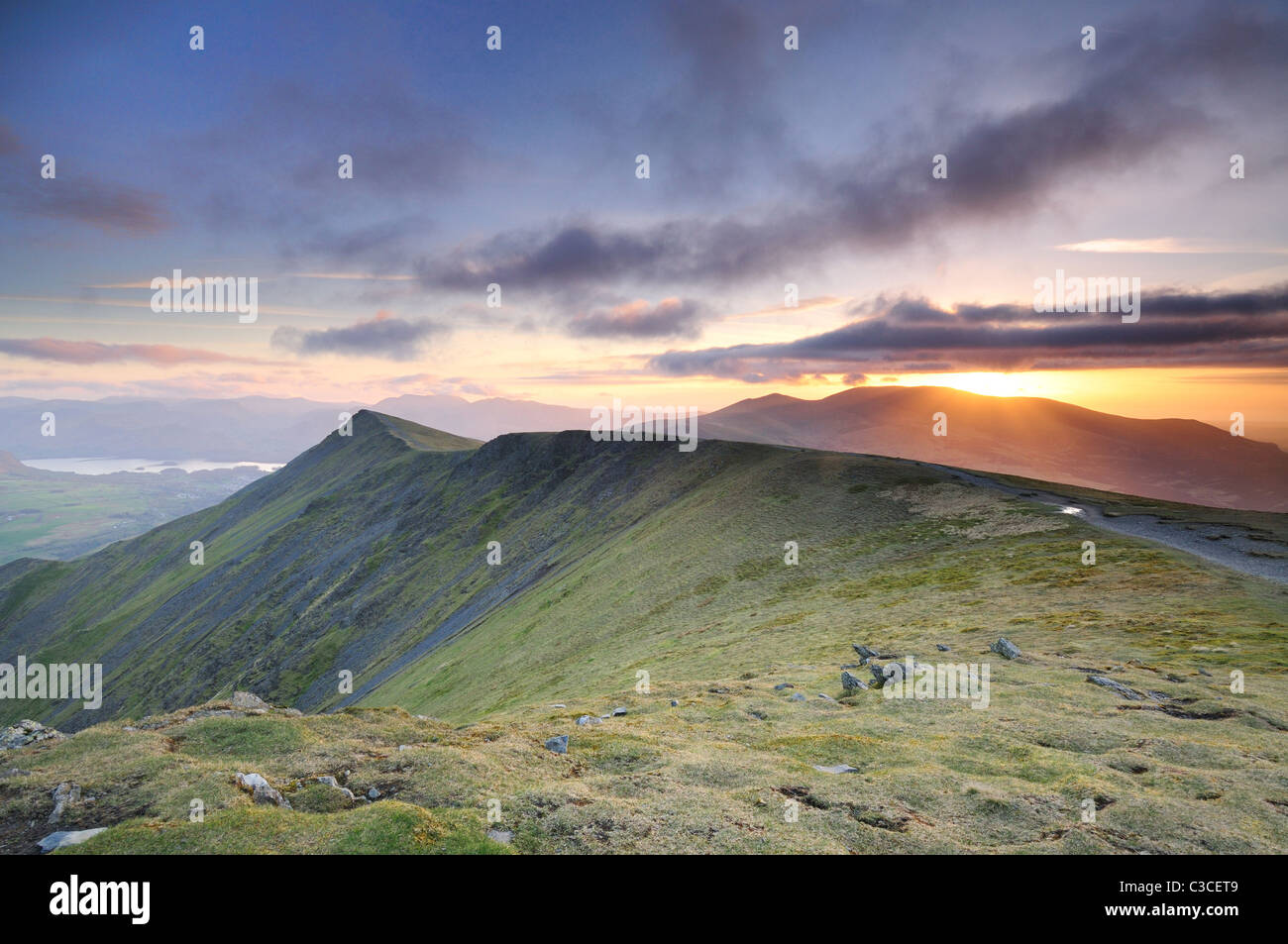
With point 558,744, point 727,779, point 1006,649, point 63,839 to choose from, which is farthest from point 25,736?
point 1006,649

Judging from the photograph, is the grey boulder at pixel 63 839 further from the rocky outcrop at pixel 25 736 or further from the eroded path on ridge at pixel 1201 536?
the eroded path on ridge at pixel 1201 536

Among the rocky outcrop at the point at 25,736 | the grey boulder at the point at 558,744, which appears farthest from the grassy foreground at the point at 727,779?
the rocky outcrop at the point at 25,736

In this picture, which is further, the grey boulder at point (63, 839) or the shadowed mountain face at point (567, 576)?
the shadowed mountain face at point (567, 576)

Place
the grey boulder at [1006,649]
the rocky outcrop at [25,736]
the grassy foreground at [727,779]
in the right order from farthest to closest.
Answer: the grey boulder at [1006,649] < the rocky outcrop at [25,736] < the grassy foreground at [727,779]

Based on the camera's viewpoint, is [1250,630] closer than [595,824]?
No

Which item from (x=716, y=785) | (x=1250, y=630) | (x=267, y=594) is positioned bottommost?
(x=267, y=594)

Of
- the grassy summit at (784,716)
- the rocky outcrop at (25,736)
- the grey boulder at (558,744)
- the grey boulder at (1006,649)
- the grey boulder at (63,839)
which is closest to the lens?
the grey boulder at (63,839)
